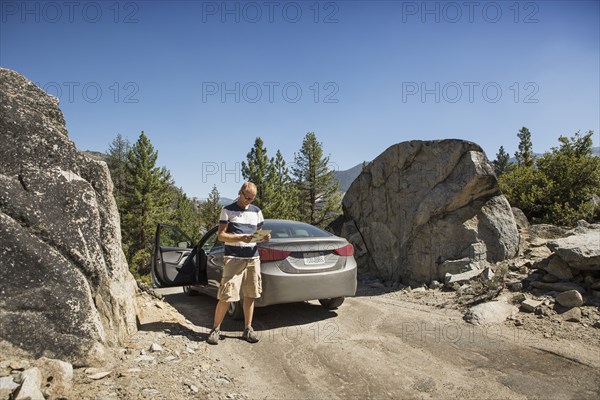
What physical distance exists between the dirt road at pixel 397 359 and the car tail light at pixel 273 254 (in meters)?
1.04

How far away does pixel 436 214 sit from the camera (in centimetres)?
820

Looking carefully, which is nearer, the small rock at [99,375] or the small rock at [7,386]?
the small rock at [7,386]

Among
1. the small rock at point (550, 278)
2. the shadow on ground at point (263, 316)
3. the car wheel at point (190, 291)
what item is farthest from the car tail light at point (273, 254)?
the small rock at point (550, 278)

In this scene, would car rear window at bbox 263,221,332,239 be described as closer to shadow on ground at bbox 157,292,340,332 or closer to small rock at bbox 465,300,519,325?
shadow on ground at bbox 157,292,340,332

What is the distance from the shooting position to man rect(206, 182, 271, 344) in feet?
14.5

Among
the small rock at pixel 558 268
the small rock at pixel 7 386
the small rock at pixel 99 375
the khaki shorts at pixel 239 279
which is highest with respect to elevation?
the khaki shorts at pixel 239 279

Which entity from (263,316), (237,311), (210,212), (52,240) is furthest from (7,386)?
(210,212)

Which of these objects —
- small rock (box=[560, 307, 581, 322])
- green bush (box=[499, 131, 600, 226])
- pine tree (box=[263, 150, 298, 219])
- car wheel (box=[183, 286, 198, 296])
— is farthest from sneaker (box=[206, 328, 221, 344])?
pine tree (box=[263, 150, 298, 219])

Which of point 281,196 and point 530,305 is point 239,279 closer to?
point 530,305

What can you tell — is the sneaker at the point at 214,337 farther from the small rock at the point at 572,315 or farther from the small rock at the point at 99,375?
the small rock at the point at 572,315

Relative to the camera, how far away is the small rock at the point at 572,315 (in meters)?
4.87

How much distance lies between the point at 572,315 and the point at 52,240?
6583mm

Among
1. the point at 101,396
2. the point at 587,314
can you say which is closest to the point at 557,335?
the point at 587,314

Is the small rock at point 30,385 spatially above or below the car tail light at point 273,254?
below
